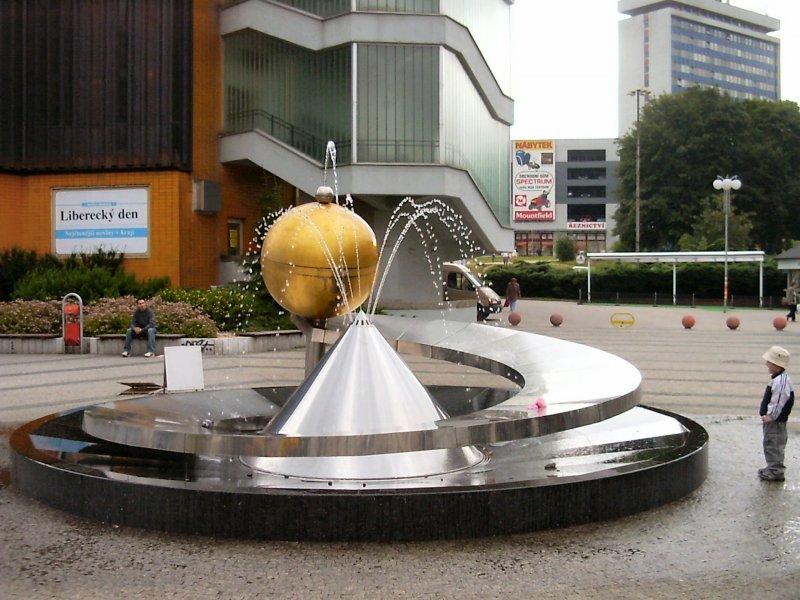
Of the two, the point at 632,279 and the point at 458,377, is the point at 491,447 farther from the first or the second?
the point at 632,279

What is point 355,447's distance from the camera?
6.76 m

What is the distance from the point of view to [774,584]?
581cm

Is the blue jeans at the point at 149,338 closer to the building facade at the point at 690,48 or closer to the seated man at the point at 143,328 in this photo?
the seated man at the point at 143,328

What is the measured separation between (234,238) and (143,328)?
10.7 metres

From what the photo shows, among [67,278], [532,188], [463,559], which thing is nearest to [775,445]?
[463,559]

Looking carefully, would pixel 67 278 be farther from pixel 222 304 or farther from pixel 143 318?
pixel 143 318

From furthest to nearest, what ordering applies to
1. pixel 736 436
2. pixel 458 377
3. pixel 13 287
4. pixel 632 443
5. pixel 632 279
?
pixel 632 279
pixel 13 287
pixel 458 377
pixel 736 436
pixel 632 443

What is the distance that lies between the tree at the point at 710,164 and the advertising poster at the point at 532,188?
5635 cm

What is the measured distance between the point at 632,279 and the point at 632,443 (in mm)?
49436

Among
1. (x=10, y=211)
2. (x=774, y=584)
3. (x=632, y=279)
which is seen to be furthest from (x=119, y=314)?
(x=632, y=279)

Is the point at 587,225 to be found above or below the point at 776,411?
above

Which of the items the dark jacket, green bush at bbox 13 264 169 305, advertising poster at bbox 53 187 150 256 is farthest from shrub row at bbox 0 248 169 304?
the dark jacket

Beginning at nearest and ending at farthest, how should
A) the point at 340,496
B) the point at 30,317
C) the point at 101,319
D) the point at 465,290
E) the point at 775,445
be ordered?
the point at 340,496
the point at 775,445
the point at 101,319
the point at 30,317
the point at 465,290

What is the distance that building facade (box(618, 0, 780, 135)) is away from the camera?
151875mm
